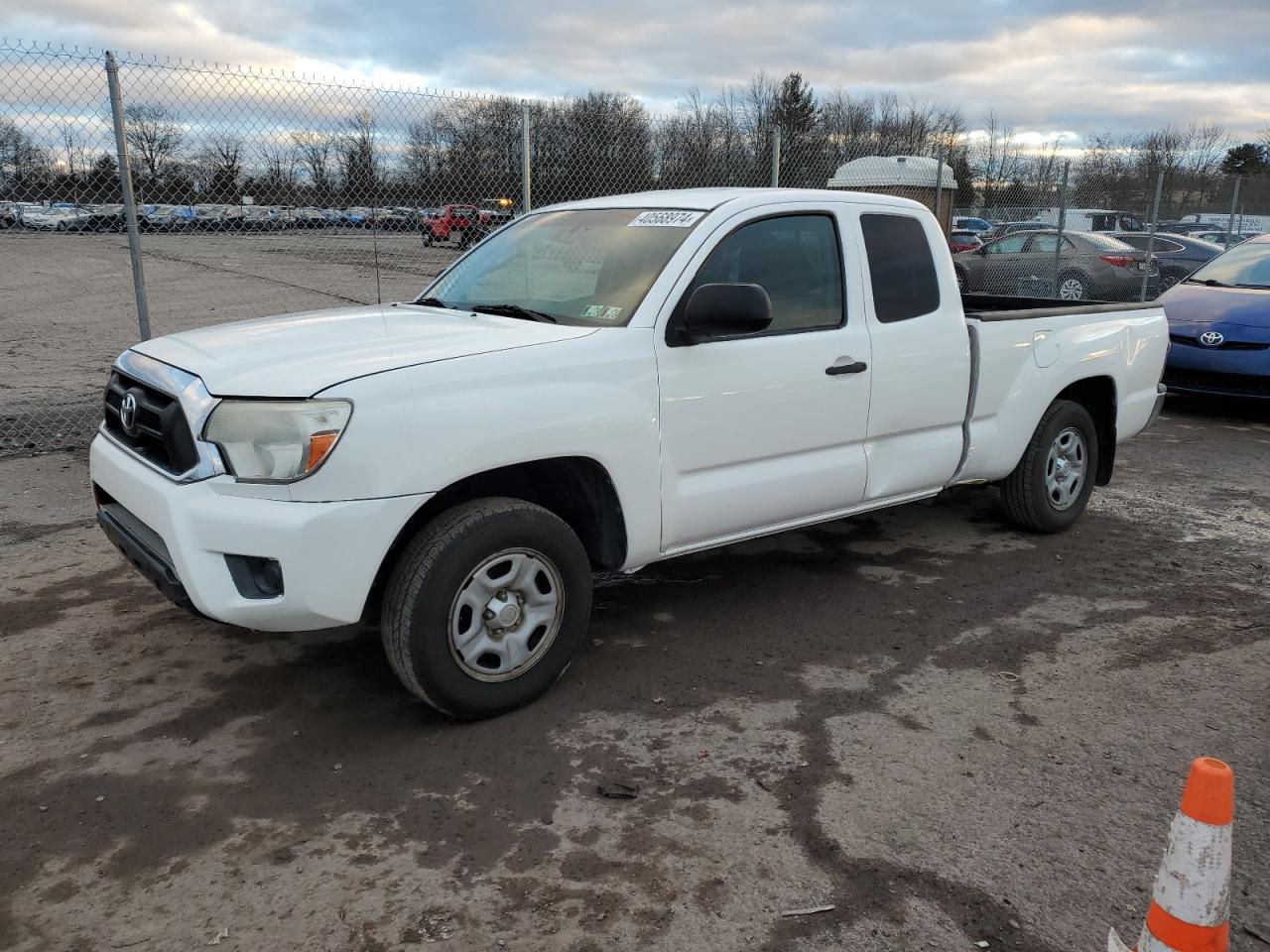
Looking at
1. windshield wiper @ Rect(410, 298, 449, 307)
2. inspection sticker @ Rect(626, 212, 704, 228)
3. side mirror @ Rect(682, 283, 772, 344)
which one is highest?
inspection sticker @ Rect(626, 212, 704, 228)

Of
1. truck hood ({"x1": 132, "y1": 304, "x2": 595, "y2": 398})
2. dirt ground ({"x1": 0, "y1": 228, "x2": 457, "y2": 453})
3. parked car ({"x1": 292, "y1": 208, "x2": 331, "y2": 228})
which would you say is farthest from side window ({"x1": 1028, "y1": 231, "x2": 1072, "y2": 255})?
truck hood ({"x1": 132, "y1": 304, "x2": 595, "y2": 398})

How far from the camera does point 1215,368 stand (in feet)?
29.7

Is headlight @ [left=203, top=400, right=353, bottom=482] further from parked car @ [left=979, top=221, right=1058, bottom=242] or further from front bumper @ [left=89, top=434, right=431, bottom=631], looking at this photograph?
parked car @ [left=979, top=221, right=1058, bottom=242]

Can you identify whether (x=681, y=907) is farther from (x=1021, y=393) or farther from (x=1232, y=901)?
(x=1021, y=393)

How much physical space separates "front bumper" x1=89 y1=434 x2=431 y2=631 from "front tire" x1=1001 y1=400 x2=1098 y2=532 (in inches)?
146

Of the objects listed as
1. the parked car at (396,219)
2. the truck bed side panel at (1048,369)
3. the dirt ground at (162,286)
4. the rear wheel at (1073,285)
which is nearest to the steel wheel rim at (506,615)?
the truck bed side panel at (1048,369)

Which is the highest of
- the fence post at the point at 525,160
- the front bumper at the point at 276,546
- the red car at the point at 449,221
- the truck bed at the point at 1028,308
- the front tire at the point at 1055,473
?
the fence post at the point at 525,160

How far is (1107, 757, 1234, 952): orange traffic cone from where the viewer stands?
1996 millimetres

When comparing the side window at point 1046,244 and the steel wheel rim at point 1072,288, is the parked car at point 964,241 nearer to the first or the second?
the side window at point 1046,244

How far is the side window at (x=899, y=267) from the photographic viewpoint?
452 cm

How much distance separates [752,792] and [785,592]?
6.07ft

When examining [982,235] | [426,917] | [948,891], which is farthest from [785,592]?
[982,235]

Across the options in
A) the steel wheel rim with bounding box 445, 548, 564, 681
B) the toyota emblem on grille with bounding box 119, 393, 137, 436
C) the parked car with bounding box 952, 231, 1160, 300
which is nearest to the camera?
the steel wheel rim with bounding box 445, 548, 564, 681

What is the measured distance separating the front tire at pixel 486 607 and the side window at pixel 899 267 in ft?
6.53
